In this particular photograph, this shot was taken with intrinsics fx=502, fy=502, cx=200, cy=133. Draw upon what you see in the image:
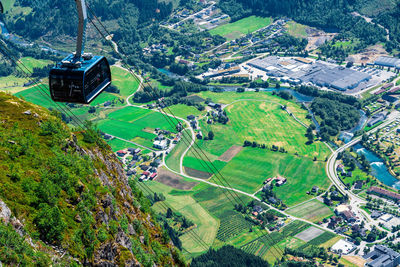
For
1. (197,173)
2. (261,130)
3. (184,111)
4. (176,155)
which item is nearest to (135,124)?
(184,111)

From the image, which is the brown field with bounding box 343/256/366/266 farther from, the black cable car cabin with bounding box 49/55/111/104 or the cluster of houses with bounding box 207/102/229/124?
Answer: the black cable car cabin with bounding box 49/55/111/104

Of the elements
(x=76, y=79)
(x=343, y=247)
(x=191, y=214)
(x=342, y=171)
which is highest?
(x=76, y=79)

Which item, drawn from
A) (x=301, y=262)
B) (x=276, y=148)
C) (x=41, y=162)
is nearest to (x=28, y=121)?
(x=41, y=162)

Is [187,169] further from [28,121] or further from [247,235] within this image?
[28,121]

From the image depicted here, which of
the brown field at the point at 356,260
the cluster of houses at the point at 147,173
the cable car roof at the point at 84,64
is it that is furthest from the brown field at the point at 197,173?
the cable car roof at the point at 84,64

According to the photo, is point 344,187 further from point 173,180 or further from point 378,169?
point 173,180

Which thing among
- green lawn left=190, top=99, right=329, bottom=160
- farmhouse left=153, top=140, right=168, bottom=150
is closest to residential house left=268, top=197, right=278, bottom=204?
green lawn left=190, top=99, right=329, bottom=160
